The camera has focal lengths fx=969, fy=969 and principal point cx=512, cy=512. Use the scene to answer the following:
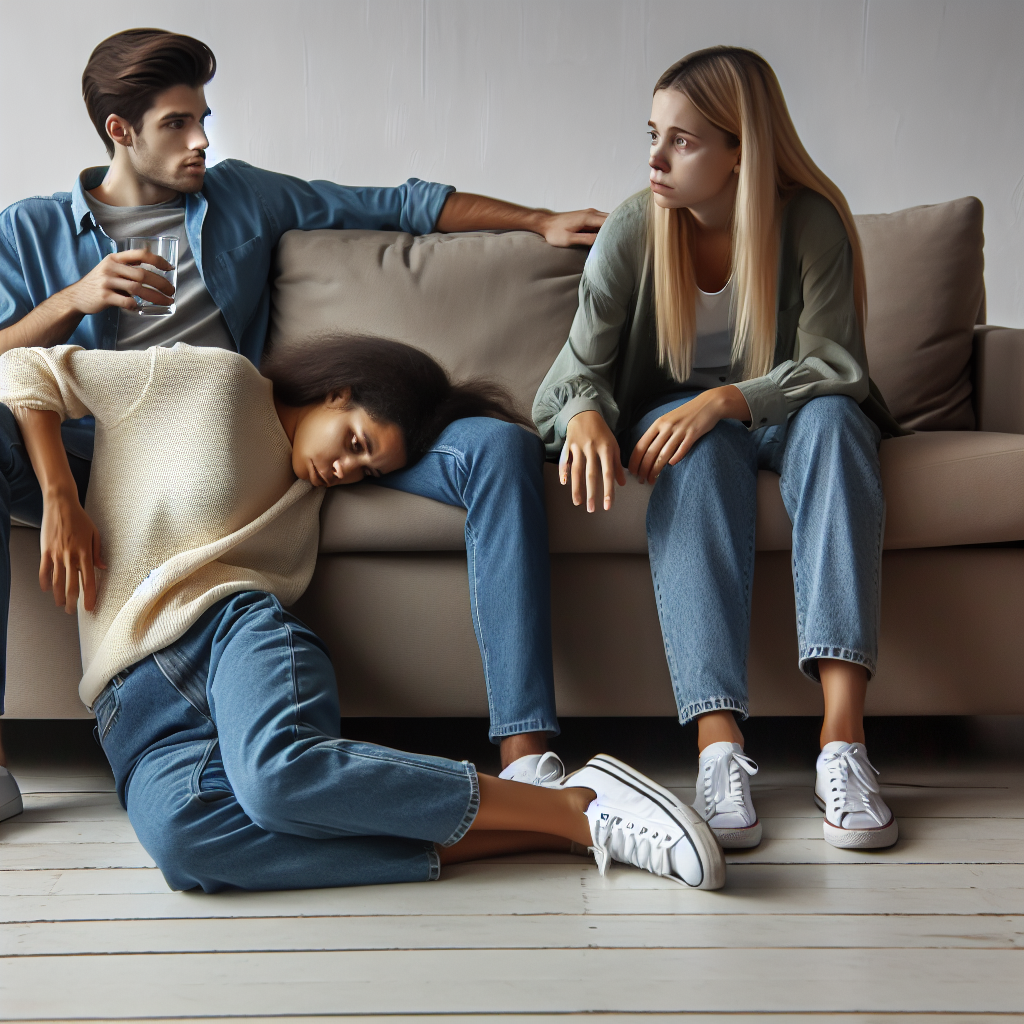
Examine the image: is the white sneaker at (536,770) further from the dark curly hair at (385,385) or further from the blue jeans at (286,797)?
the dark curly hair at (385,385)

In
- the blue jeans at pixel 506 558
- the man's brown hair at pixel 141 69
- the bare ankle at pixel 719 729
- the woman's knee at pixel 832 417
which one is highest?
the man's brown hair at pixel 141 69

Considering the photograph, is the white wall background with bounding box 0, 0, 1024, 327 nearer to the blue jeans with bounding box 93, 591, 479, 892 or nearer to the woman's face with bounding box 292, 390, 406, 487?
the woman's face with bounding box 292, 390, 406, 487

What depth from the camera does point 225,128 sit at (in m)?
2.38

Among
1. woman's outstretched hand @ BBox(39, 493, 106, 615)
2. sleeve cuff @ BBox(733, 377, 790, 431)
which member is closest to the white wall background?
sleeve cuff @ BBox(733, 377, 790, 431)

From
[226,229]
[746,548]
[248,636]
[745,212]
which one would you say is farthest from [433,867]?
[226,229]

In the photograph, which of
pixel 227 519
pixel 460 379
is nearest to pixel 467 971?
pixel 227 519

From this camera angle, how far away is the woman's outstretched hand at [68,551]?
1170 mm

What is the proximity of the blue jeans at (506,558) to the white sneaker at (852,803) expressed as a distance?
33cm

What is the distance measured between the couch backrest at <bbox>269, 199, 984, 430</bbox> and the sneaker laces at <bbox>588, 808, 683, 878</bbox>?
2.97 ft

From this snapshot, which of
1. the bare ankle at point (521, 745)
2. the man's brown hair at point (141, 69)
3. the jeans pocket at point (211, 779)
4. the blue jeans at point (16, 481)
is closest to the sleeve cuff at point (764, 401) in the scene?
the bare ankle at point (521, 745)

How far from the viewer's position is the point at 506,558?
1.23m

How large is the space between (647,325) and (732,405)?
→ 26 cm

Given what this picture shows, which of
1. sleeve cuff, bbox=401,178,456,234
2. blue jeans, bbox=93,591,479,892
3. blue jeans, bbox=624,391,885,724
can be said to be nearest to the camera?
blue jeans, bbox=93,591,479,892

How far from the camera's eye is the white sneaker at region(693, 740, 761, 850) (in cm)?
108
